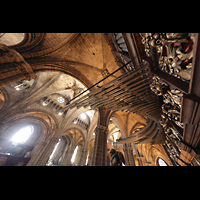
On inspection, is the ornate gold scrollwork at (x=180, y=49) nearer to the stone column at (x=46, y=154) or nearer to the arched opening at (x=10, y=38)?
the arched opening at (x=10, y=38)

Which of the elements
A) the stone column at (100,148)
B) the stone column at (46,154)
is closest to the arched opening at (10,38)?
the stone column at (100,148)

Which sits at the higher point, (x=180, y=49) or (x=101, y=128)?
(x=101, y=128)

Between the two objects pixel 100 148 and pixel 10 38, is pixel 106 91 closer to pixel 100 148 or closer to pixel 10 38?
pixel 100 148

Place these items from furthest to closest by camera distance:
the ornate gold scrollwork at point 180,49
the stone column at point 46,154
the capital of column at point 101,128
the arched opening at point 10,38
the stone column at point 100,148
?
the stone column at point 46,154, the capital of column at point 101,128, the arched opening at point 10,38, the stone column at point 100,148, the ornate gold scrollwork at point 180,49

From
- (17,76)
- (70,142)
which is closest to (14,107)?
(17,76)

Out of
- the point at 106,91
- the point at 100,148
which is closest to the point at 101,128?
the point at 100,148

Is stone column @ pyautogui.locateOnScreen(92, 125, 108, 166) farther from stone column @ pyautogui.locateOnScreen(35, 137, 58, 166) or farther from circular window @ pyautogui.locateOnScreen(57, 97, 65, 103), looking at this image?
circular window @ pyautogui.locateOnScreen(57, 97, 65, 103)

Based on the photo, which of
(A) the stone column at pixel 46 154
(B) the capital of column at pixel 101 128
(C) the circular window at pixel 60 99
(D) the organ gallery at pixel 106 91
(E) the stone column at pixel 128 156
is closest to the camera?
(D) the organ gallery at pixel 106 91

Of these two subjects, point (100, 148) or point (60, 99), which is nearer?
point (100, 148)

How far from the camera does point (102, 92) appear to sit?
11.1 feet

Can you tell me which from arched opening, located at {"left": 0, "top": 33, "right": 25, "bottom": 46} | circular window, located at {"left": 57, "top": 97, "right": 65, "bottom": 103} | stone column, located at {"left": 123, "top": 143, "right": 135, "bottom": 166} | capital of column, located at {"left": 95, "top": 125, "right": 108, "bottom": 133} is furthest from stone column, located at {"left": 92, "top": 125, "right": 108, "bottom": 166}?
circular window, located at {"left": 57, "top": 97, "right": 65, "bottom": 103}

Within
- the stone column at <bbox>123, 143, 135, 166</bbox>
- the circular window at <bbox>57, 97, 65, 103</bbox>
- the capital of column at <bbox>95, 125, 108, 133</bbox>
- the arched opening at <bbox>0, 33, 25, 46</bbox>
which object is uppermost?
the circular window at <bbox>57, 97, 65, 103</bbox>

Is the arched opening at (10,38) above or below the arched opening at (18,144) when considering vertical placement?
above

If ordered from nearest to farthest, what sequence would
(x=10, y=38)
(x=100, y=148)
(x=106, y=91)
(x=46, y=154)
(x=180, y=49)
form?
1. (x=180, y=49)
2. (x=106, y=91)
3. (x=100, y=148)
4. (x=10, y=38)
5. (x=46, y=154)
